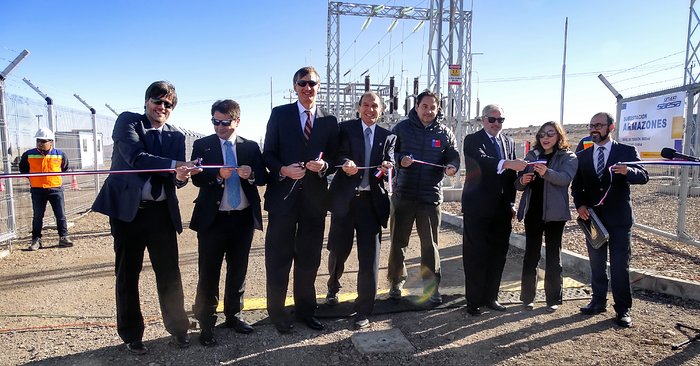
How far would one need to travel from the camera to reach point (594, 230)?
4.05 meters

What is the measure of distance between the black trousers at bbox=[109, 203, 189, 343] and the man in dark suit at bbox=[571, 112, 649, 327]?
3783 millimetres

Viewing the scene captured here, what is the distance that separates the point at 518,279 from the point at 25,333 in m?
5.15

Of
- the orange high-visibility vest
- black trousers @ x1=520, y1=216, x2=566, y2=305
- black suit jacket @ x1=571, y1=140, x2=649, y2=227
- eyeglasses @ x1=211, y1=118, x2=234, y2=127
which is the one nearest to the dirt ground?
black trousers @ x1=520, y1=216, x2=566, y2=305

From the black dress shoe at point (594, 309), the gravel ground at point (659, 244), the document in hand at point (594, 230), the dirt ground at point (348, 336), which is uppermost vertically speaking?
the document in hand at point (594, 230)

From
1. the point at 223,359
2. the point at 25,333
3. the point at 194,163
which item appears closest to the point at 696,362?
the point at 223,359

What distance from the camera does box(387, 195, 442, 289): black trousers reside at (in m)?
4.36

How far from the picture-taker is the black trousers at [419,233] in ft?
14.3

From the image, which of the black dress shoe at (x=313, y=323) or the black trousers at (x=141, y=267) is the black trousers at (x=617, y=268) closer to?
the black dress shoe at (x=313, y=323)

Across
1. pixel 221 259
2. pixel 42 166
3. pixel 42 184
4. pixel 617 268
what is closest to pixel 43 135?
pixel 42 166

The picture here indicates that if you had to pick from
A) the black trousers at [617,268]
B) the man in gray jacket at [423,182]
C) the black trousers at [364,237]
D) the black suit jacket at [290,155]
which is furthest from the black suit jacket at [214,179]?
the black trousers at [617,268]

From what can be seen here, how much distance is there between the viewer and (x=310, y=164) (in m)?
3.46

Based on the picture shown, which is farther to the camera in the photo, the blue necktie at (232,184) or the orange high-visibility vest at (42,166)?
the orange high-visibility vest at (42,166)

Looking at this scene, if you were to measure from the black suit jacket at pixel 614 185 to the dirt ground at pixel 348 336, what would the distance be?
98 cm

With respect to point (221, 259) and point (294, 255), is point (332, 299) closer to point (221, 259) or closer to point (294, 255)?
point (294, 255)
